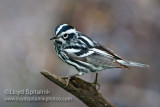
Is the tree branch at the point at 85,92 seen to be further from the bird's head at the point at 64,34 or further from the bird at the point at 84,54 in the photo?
the bird's head at the point at 64,34

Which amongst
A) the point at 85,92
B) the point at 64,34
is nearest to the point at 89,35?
the point at 64,34

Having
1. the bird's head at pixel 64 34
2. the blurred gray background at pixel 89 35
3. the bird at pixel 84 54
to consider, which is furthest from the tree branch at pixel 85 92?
the blurred gray background at pixel 89 35

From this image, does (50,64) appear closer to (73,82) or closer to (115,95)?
(115,95)

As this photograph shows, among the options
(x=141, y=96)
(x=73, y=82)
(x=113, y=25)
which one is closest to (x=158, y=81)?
(x=141, y=96)

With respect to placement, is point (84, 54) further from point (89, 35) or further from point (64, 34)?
point (89, 35)

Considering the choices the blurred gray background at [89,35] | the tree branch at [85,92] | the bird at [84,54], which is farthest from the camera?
the blurred gray background at [89,35]

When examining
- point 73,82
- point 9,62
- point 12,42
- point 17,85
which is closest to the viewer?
point 73,82

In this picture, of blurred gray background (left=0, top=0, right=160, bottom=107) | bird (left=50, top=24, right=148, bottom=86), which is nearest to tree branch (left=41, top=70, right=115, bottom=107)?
bird (left=50, top=24, right=148, bottom=86)

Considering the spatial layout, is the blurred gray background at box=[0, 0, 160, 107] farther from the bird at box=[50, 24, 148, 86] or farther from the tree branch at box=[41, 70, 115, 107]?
the tree branch at box=[41, 70, 115, 107]
